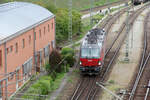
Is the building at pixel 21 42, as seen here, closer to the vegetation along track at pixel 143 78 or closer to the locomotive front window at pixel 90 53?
the locomotive front window at pixel 90 53

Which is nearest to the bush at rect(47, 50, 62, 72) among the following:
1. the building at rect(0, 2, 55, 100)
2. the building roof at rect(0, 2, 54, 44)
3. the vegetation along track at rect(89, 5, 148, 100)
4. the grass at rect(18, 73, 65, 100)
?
the building at rect(0, 2, 55, 100)

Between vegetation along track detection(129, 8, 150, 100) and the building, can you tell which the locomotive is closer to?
vegetation along track detection(129, 8, 150, 100)

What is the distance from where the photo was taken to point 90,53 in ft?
103

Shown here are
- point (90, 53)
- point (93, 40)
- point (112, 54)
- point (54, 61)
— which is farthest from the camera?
point (112, 54)

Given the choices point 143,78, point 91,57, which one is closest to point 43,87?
point 91,57

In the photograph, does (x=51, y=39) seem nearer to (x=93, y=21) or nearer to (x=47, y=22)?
(x=47, y=22)

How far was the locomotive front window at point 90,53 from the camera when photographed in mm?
31147

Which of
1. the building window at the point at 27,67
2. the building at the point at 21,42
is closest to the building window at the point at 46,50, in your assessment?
the building at the point at 21,42

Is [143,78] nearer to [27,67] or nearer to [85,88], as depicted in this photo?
[85,88]

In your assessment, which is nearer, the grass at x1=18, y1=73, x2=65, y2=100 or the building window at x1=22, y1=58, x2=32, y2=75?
the grass at x1=18, y1=73, x2=65, y2=100

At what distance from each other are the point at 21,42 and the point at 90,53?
6610 millimetres

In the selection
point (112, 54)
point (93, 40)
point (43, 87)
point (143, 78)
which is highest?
point (93, 40)

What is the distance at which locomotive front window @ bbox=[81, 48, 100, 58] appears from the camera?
31.1 meters

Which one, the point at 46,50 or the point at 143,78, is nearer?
the point at 143,78
